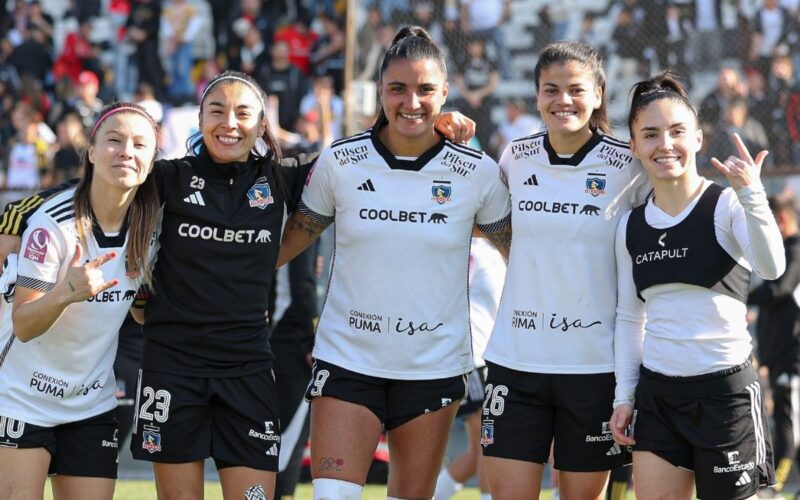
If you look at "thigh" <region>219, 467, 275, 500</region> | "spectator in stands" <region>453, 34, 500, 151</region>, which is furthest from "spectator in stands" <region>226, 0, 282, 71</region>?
"thigh" <region>219, 467, 275, 500</region>

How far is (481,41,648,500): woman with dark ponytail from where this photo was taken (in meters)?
4.64

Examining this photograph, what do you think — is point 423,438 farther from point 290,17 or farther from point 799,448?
point 290,17

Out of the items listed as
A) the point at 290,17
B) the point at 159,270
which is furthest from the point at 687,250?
the point at 290,17

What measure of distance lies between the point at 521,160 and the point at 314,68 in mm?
9787

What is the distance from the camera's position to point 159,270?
4.71 meters

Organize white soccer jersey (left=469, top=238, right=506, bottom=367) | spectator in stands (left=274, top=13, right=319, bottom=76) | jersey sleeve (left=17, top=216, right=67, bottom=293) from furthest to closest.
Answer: spectator in stands (left=274, top=13, right=319, bottom=76)
white soccer jersey (left=469, top=238, right=506, bottom=367)
jersey sleeve (left=17, top=216, right=67, bottom=293)

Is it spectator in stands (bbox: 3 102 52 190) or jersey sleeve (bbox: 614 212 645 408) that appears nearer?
jersey sleeve (bbox: 614 212 645 408)

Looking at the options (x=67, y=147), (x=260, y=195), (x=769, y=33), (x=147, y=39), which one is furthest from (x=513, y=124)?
(x=260, y=195)

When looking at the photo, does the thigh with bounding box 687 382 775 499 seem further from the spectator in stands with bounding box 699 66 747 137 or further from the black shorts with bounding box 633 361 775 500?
the spectator in stands with bounding box 699 66 747 137

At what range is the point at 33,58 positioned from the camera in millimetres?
15969

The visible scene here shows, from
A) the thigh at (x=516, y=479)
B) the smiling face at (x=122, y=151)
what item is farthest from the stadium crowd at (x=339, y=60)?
the smiling face at (x=122, y=151)

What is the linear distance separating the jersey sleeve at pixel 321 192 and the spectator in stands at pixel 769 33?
25.6 feet

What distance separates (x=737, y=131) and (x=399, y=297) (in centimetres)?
700

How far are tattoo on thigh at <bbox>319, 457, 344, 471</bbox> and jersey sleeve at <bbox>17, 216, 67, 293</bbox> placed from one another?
1248mm
